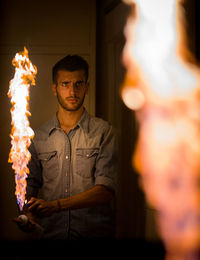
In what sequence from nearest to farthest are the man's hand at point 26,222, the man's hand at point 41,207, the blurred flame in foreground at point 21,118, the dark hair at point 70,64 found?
the man's hand at point 26,222
the man's hand at point 41,207
the blurred flame in foreground at point 21,118
the dark hair at point 70,64

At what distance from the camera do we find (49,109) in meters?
2.16

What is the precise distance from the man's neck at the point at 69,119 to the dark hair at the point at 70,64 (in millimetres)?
220

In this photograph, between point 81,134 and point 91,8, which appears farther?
point 91,8

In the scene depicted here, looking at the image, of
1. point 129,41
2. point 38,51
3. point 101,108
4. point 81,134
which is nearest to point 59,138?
point 81,134

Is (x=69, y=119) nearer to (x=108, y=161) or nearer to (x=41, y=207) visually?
(x=108, y=161)

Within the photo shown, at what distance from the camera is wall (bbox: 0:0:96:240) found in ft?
7.06

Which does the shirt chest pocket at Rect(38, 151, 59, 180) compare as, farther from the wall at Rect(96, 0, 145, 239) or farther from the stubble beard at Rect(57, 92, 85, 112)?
the wall at Rect(96, 0, 145, 239)

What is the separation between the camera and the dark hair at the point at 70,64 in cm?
212

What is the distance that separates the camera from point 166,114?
219 cm

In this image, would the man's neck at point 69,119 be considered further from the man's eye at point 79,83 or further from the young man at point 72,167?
the man's eye at point 79,83

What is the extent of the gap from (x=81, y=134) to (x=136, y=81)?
1.68ft

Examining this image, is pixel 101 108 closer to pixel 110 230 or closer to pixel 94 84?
pixel 94 84

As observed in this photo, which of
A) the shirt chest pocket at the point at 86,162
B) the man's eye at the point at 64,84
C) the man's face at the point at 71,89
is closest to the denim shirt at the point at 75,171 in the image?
the shirt chest pocket at the point at 86,162

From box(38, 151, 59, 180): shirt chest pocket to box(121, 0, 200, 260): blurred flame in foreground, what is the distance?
1.66ft
